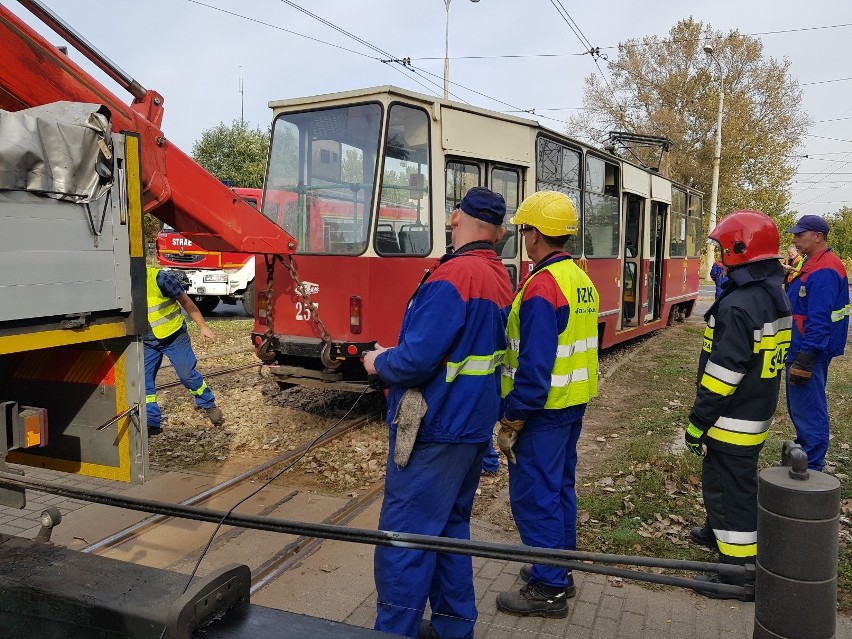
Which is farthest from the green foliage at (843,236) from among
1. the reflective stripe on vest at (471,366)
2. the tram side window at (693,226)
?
the reflective stripe on vest at (471,366)

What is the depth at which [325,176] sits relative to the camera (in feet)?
22.4

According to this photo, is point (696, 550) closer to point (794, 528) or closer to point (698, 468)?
point (698, 468)

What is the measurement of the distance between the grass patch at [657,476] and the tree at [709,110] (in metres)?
27.6

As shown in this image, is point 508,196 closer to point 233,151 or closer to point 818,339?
point 818,339

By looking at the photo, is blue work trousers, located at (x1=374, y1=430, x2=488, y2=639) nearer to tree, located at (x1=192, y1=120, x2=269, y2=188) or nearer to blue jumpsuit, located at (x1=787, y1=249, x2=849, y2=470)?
blue jumpsuit, located at (x1=787, y1=249, x2=849, y2=470)

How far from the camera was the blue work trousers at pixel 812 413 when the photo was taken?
17.0ft

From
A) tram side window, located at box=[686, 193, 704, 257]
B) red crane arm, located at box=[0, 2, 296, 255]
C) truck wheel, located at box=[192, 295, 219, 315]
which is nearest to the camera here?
red crane arm, located at box=[0, 2, 296, 255]

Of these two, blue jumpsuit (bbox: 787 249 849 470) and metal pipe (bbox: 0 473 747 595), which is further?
blue jumpsuit (bbox: 787 249 849 470)

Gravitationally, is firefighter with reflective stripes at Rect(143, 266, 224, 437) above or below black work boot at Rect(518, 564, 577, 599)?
above

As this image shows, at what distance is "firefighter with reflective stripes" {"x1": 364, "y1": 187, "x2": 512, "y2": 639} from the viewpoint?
9.24 ft

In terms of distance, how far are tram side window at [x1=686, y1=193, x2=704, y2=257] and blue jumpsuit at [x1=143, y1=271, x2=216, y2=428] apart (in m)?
12.4

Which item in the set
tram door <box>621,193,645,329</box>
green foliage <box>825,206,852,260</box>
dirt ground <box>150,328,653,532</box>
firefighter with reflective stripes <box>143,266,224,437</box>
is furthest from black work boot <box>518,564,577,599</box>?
green foliage <box>825,206,852,260</box>

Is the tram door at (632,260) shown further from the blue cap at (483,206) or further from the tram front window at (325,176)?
the blue cap at (483,206)

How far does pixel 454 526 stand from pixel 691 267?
1493 centimetres
